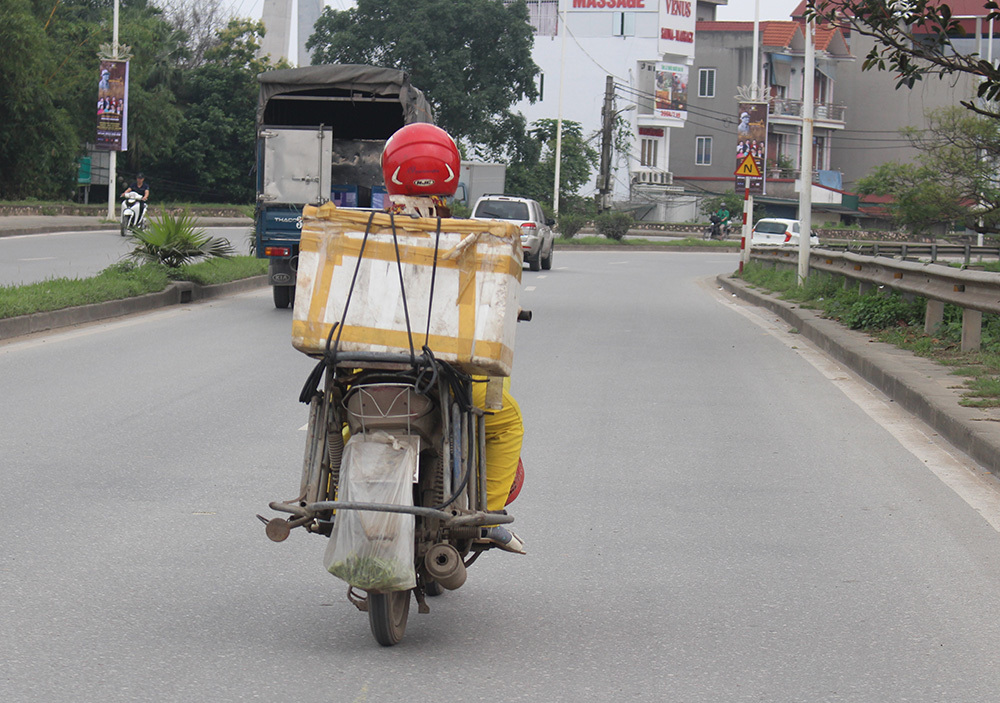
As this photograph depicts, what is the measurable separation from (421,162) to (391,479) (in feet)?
3.81

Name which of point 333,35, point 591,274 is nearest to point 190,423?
point 591,274

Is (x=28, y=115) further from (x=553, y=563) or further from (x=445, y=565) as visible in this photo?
(x=445, y=565)

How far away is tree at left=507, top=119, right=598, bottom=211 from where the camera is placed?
64812 mm

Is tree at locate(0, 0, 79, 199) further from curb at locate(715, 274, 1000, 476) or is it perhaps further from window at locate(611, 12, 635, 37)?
window at locate(611, 12, 635, 37)

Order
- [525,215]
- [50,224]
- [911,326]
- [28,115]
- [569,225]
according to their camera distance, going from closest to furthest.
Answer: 1. [911,326]
2. [525,215]
3. [50,224]
4. [28,115]
5. [569,225]

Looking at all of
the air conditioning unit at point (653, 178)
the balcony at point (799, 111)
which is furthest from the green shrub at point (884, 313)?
the balcony at point (799, 111)

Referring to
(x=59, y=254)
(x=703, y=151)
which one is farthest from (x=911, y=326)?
(x=703, y=151)

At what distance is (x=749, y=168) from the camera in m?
29.6

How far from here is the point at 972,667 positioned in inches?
169

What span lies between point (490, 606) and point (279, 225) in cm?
→ 1383

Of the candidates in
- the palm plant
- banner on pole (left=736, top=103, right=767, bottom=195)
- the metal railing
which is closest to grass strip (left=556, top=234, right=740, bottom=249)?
banner on pole (left=736, top=103, right=767, bottom=195)

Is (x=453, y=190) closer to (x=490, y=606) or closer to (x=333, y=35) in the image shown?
(x=490, y=606)

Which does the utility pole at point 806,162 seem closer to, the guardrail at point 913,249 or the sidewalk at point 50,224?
the guardrail at point 913,249

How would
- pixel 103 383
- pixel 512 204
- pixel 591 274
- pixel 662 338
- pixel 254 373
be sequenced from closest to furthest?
1. pixel 103 383
2. pixel 254 373
3. pixel 662 338
4. pixel 591 274
5. pixel 512 204
